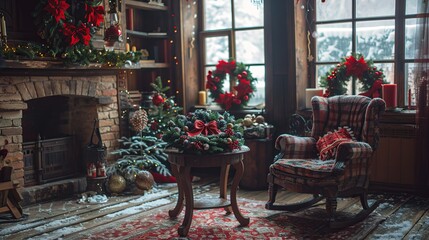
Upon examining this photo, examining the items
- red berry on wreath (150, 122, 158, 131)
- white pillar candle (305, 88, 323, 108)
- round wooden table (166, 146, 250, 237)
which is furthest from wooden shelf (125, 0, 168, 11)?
round wooden table (166, 146, 250, 237)

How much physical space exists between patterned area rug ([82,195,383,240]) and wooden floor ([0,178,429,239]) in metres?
0.16

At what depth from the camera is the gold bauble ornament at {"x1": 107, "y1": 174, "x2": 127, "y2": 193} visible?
18.6ft

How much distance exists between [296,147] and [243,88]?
158 cm

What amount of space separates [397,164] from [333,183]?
4.71 feet

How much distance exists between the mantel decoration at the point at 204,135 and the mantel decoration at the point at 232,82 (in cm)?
165

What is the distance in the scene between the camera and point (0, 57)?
480 cm

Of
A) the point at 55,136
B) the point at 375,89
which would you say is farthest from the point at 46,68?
the point at 375,89

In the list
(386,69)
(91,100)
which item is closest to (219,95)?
(91,100)

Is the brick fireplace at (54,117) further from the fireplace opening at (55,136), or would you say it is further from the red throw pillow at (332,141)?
the red throw pillow at (332,141)

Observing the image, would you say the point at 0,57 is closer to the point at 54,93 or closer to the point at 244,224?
the point at 54,93

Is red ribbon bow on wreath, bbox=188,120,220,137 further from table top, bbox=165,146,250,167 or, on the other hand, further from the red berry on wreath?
the red berry on wreath

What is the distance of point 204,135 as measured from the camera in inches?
175

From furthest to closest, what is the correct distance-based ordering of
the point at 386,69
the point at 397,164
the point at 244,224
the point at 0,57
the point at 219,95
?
the point at 219,95, the point at 386,69, the point at 397,164, the point at 0,57, the point at 244,224

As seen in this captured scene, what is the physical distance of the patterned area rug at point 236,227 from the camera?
4.21 m
